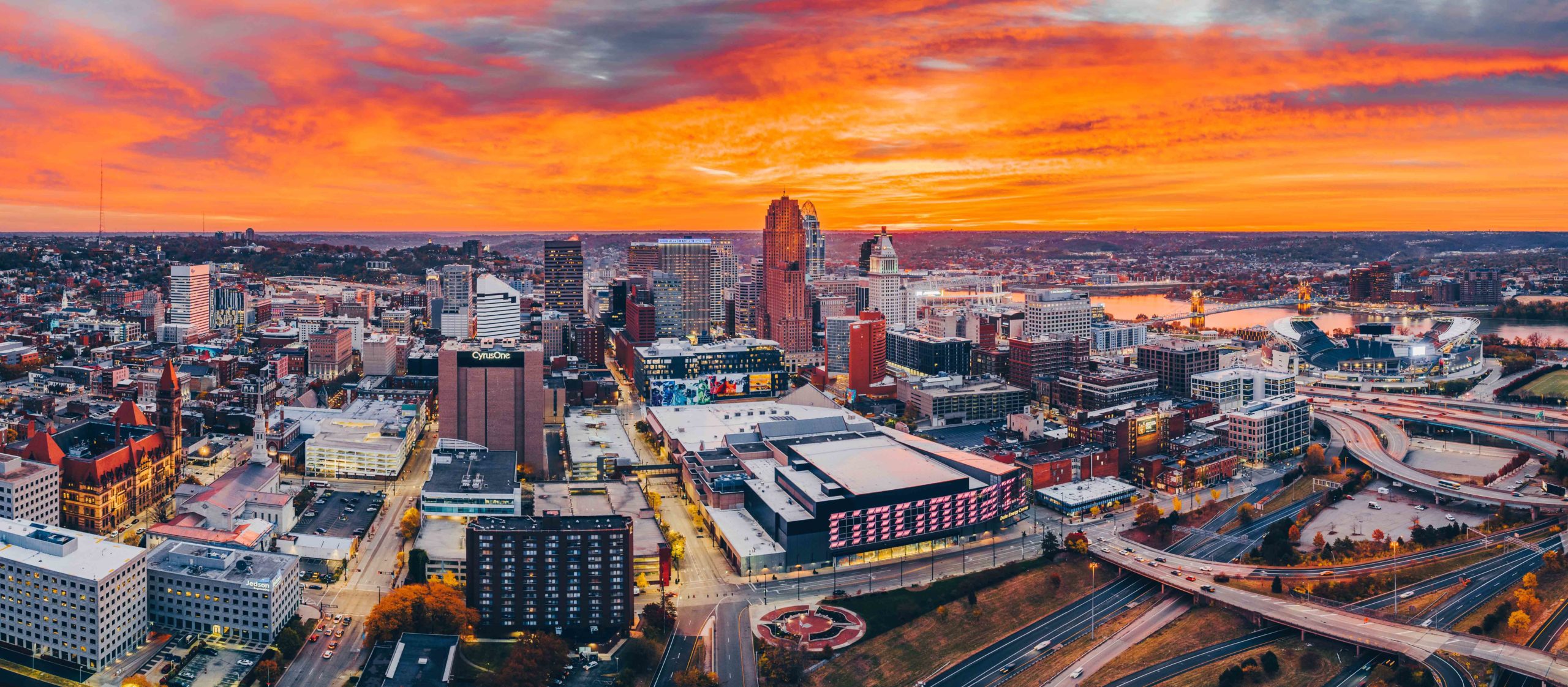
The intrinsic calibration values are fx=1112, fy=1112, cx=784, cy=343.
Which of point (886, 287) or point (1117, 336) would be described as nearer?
Answer: point (1117, 336)

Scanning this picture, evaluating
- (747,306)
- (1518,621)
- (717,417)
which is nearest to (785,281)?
(747,306)

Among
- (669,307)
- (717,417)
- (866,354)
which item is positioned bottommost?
(717,417)

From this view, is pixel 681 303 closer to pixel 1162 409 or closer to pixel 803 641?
pixel 1162 409

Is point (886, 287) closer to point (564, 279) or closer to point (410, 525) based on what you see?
point (564, 279)

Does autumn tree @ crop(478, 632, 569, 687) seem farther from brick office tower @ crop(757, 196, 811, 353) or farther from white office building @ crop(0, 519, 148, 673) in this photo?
brick office tower @ crop(757, 196, 811, 353)

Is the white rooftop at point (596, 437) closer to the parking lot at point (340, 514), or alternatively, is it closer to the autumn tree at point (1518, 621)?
the parking lot at point (340, 514)

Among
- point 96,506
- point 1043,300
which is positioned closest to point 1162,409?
point 1043,300

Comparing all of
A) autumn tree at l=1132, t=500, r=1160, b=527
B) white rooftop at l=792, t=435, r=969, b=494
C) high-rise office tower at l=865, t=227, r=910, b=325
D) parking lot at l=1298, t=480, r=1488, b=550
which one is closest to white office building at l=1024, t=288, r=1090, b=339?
high-rise office tower at l=865, t=227, r=910, b=325
